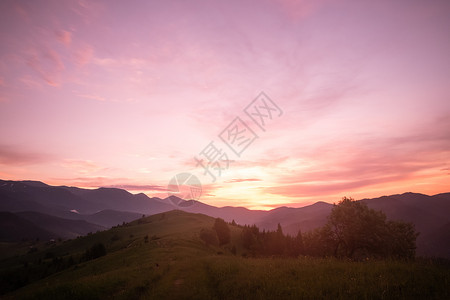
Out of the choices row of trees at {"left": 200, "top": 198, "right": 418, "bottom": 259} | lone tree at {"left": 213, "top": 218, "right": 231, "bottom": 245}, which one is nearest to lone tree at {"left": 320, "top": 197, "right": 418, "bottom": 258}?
row of trees at {"left": 200, "top": 198, "right": 418, "bottom": 259}

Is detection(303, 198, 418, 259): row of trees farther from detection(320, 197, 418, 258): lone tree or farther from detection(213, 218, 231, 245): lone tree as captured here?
detection(213, 218, 231, 245): lone tree

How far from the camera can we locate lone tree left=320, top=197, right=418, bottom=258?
45531mm

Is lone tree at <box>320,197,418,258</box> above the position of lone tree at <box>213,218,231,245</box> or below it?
above

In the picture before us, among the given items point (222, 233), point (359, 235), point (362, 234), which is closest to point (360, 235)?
point (359, 235)

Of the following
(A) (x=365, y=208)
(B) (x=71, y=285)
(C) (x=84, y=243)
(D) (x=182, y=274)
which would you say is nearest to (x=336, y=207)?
(A) (x=365, y=208)

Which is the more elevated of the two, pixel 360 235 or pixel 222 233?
pixel 360 235

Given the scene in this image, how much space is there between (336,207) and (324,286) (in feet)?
142

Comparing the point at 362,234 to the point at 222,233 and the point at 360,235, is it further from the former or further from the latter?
the point at 222,233

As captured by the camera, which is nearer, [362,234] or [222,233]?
[362,234]

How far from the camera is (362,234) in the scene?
46031 mm

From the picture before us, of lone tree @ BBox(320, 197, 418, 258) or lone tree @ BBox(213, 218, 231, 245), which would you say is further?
lone tree @ BBox(213, 218, 231, 245)

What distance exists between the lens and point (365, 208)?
48.1 m

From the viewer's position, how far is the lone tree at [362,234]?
149 ft

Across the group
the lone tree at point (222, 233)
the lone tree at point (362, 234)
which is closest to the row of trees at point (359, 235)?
the lone tree at point (362, 234)
